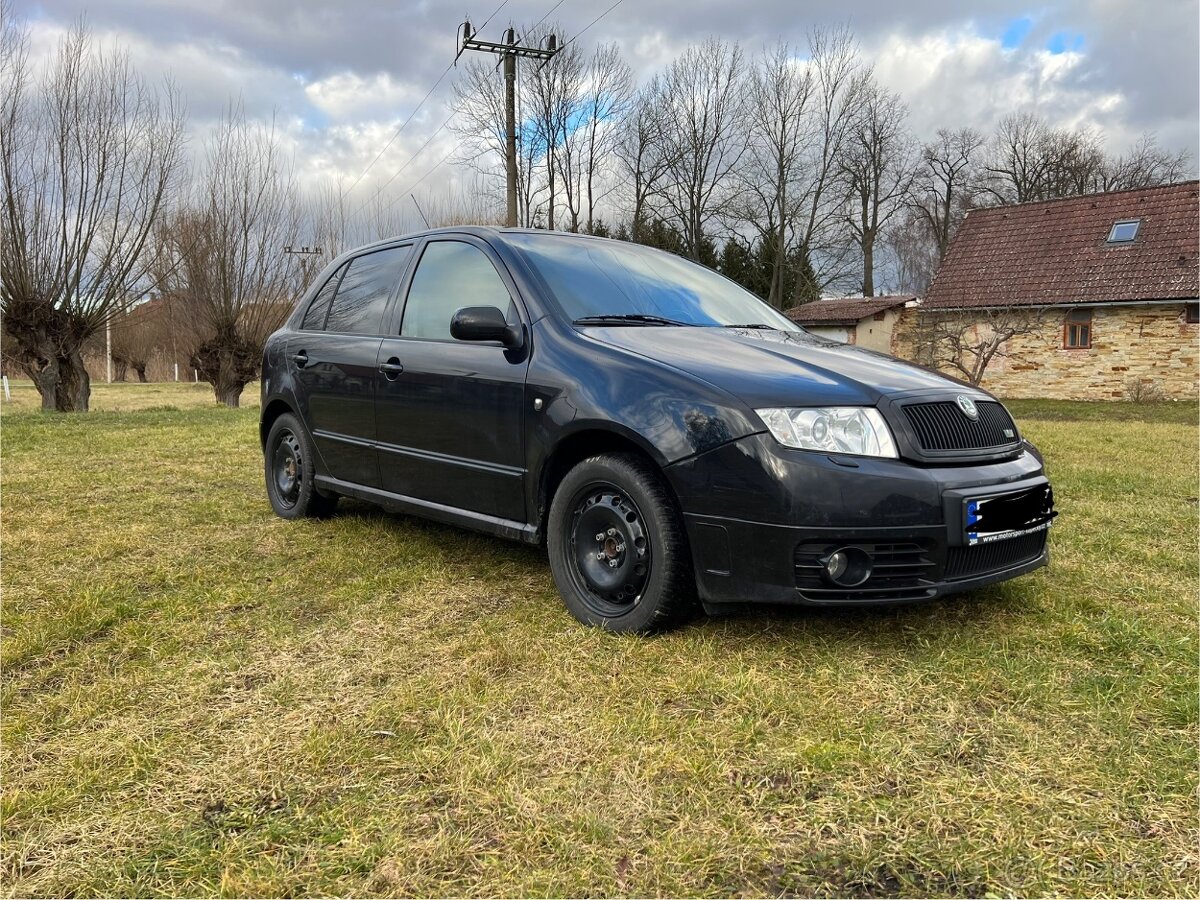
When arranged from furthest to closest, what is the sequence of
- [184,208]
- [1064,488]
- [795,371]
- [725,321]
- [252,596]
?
[184,208] → [1064,488] → [725,321] → [252,596] → [795,371]

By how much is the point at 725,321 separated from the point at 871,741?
205cm


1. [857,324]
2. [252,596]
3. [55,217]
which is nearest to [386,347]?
[252,596]

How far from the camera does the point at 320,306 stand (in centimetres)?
477

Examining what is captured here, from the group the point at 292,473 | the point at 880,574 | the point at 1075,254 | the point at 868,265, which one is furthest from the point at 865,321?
the point at 880,574

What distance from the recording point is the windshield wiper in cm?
328

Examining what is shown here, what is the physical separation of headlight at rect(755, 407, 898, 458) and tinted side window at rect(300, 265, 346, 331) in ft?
10.1

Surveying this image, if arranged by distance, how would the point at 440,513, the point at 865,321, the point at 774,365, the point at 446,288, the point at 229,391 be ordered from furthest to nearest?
the point at 865,321
the point at 229,391
the point at 446,288
the point at 440,513
the point at 774,365

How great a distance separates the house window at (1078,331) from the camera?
21.1m

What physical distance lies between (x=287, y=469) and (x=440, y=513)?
5.85ft

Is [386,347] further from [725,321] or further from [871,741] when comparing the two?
[871,741]

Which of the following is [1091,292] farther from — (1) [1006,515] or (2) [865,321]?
(1) [1006,515]

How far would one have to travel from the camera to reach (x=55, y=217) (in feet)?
52.3

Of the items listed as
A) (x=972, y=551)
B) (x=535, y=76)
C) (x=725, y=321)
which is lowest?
(x=972, y=551)

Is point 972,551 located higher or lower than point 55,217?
lower
